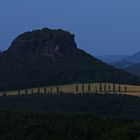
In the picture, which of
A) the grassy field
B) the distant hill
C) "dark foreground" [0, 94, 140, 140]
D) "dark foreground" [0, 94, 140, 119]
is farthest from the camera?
the distant hill

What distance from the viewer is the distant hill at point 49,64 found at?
5787 inches

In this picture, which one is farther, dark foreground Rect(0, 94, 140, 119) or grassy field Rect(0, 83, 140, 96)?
grassy field Rect(0, 83, 140, 96)

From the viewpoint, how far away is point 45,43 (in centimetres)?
16525

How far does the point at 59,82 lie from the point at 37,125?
73078 mm

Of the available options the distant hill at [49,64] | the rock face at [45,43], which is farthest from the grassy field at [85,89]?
the rock face at [45,43]

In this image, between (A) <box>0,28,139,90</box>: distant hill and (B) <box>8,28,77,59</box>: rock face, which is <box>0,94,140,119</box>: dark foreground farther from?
(B) <box>8,28,77,59</box>: rock face

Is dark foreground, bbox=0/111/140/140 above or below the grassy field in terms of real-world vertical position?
below

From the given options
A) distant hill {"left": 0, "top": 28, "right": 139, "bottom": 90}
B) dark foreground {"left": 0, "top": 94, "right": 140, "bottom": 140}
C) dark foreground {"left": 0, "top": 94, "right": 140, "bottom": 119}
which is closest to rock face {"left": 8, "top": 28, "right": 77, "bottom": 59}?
distant hill {"left": 0, "top": 28, "right": 139, "bottom": 90}

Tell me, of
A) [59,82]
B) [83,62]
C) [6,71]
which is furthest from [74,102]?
[83,62]

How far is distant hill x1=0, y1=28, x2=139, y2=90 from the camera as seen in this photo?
147000mm

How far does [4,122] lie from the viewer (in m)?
73.2

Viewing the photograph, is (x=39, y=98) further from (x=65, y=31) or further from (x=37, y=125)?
(x=65, y=31)

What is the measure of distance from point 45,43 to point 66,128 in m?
96.4

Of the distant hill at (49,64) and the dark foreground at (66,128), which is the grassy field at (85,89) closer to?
the distant hill at (49,64)
